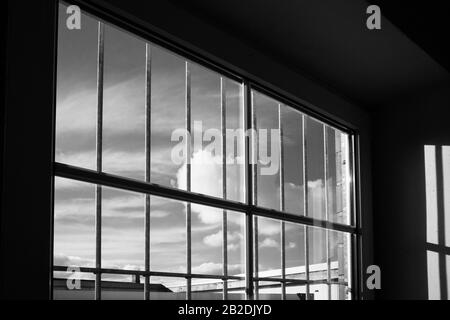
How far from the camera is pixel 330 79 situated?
24.7 ft

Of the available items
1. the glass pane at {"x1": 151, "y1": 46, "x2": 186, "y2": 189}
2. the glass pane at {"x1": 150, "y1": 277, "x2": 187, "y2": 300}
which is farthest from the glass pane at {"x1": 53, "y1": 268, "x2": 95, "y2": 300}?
the glass pane at {"x1": 151, "y1": 46, "x2": 186, "y2": 189}

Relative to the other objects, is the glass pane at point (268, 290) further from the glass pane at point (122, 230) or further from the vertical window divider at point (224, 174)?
the glass pane at point (122, 230)

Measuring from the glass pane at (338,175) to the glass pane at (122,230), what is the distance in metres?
3.22

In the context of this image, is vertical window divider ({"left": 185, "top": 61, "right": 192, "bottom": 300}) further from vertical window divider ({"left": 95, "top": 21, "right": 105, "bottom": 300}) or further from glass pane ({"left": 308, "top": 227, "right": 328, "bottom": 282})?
glass pane ({"left": 308, "top": 227, "right": 328, "bottom": 282})

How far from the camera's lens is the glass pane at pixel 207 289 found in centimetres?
571

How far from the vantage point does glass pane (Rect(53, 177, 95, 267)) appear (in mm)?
4371

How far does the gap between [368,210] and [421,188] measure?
0.66 metres

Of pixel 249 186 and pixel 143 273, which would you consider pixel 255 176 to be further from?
pixel 143 273

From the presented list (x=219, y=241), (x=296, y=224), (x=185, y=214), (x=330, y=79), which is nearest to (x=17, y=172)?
(x=185, y=214)

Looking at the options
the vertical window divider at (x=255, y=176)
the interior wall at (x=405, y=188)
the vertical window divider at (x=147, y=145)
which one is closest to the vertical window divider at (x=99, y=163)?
the vertical window divider at (x=147, y=145)

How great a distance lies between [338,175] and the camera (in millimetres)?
8070

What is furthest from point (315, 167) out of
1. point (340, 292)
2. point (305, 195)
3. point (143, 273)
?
point (143, 273)
